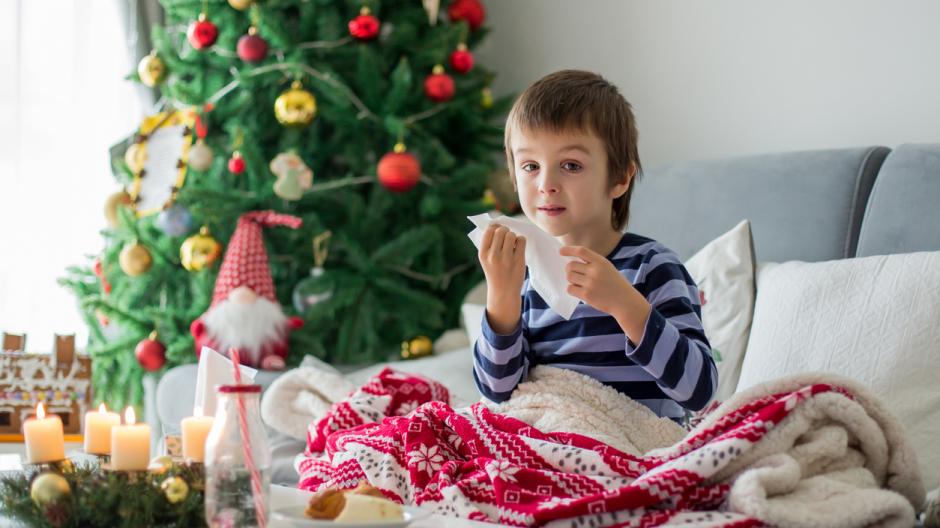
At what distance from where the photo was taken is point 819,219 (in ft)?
7.33

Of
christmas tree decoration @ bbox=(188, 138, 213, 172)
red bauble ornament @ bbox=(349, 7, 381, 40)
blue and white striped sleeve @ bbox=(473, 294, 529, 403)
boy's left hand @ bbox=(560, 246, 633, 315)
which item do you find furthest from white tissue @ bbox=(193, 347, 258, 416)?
red bauble ornament @ bbox=(349, 7, 381, 40)

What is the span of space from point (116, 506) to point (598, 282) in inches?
26.2

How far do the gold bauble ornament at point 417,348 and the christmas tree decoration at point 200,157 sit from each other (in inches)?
29.4

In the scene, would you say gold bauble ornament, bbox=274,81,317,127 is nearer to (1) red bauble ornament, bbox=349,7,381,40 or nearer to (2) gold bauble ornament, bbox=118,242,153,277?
(1) red bauble ornament, bbox=349,7,381,40

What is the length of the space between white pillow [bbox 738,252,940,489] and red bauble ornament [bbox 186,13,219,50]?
1.68 metres

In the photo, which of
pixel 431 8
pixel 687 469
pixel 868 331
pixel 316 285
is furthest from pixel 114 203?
pixel 687 469

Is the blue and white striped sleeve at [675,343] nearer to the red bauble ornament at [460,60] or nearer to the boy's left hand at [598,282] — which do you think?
the boy's left hand at [598,282]

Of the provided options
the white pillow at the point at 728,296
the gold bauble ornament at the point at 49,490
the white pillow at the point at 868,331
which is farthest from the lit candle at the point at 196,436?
the white pillow at the point at 728,296

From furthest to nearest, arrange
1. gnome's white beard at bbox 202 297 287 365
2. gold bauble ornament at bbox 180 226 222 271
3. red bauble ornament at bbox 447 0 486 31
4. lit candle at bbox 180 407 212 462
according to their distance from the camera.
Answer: red bauble ornament at bbox 447 0 486 31, gold bauble ornament at bbox 180 226 222 271, gnome's white beard at bbox 202 297 287 365, lit candle at bbox 180 407 212 462

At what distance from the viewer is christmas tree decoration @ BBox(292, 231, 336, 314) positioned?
289 cm

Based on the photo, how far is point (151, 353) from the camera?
9.39 feet

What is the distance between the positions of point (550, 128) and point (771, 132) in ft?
4.47

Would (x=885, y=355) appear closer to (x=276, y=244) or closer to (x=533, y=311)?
(x=533, y=311)

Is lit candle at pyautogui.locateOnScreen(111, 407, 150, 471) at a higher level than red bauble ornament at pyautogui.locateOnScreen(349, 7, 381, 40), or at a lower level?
lower
